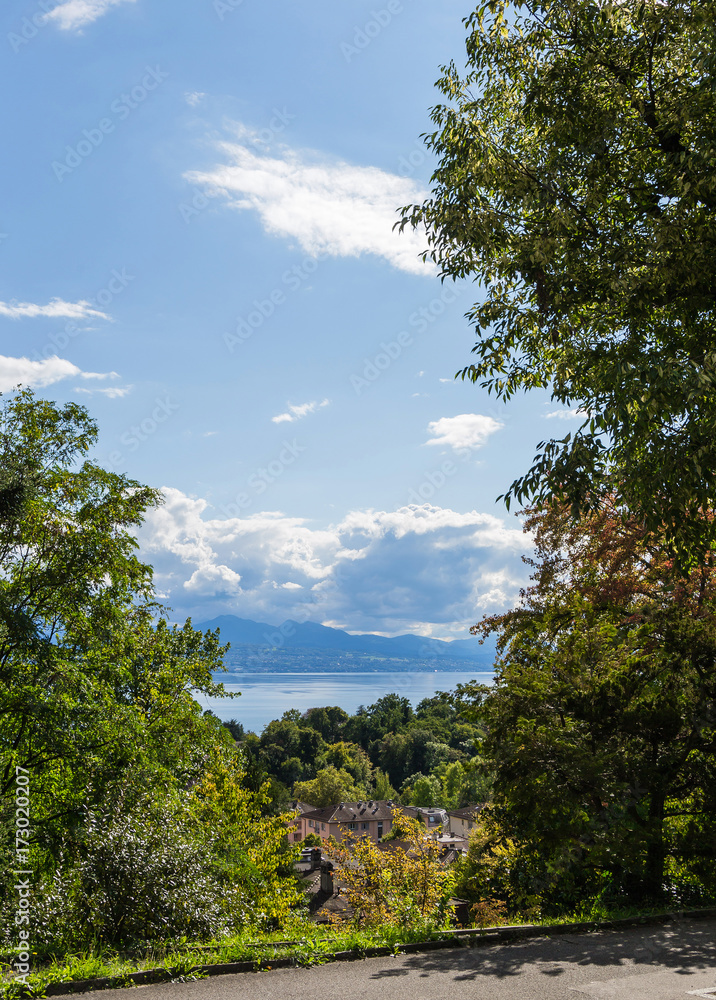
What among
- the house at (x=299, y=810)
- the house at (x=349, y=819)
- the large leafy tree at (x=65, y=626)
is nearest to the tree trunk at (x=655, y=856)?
the large leafy tree at (x=65, y=626)

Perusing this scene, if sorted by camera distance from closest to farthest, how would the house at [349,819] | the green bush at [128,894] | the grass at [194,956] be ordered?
the grass at [194,956] < the green bush at [128,894] < the house at [349,819]

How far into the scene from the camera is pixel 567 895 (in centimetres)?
824

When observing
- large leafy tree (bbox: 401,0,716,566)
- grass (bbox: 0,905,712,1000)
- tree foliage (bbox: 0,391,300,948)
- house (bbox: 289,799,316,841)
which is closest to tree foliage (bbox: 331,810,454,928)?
tree foliage (bbox: 0,391,300,948)

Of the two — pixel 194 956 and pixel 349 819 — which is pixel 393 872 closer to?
pixel 194 956

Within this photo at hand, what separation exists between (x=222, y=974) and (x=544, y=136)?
9156 millimetres

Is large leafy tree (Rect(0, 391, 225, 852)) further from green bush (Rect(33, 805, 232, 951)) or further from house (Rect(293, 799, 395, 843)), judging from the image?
house (Rect(293, 799, 395, 843))

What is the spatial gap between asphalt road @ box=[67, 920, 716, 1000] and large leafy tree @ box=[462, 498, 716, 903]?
168 cm

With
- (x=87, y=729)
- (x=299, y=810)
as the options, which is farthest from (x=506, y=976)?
(x=299, y=810)

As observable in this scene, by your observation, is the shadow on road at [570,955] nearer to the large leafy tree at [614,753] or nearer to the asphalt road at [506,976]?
the asphalt road at [506,976]

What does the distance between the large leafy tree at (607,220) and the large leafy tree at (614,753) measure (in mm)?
1650

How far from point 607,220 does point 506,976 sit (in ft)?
25.1

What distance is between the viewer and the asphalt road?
476 centimetres

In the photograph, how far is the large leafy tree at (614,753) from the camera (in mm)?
7875

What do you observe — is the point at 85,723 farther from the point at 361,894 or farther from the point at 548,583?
the point at 548,583
